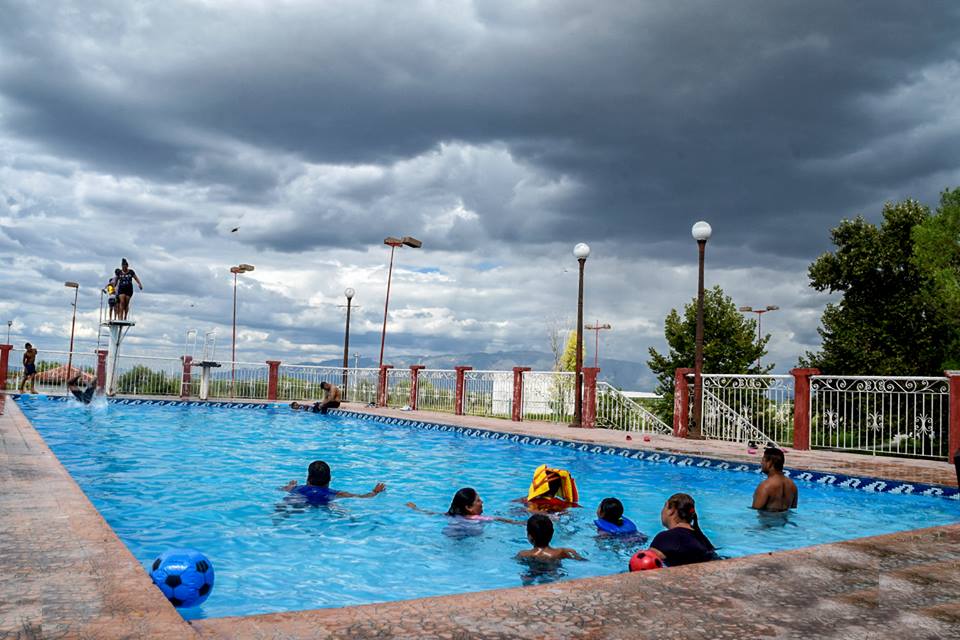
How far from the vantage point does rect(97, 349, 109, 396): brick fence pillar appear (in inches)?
974

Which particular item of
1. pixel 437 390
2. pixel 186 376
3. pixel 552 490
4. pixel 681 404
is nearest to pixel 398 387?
pixel 437 390

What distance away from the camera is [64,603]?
10.4 feet

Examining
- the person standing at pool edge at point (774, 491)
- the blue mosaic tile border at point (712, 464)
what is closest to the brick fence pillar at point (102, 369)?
the blue mosaic tile border at point (712, 464)

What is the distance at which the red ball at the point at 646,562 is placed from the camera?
455cm

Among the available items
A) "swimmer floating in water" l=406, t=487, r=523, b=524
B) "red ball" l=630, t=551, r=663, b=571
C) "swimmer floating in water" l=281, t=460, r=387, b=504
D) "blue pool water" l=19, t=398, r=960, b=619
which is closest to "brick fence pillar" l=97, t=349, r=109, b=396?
"blue pool water" l=19, t=398, r=960, b=619

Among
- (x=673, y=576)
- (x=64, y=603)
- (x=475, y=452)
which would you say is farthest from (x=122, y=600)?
(x=475, y=452)

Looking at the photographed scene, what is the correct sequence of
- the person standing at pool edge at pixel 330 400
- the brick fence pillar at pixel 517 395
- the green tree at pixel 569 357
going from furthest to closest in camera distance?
the green tree at pixel 569 357 → the person standing at pool edge at pixel 330 400 → the brick fence pillar at pixel 517 395

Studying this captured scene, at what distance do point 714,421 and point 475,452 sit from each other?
612 cm

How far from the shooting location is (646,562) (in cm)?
457

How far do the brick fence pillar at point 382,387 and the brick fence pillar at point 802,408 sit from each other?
14903mm

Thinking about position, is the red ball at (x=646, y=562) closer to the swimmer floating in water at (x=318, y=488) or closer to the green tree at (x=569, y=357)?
the swimmer floating in water at (x=318, y=488)

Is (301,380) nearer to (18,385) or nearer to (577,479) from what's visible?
(18,385)

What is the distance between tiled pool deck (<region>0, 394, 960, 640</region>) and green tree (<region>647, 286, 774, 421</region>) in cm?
2606

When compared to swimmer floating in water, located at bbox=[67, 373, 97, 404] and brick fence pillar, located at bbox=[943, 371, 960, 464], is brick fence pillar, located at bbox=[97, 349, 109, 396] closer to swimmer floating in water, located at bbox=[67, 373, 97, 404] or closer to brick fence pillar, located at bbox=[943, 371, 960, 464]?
swimmer floating in water, located at bbox=[67, 373, 97, 404]
